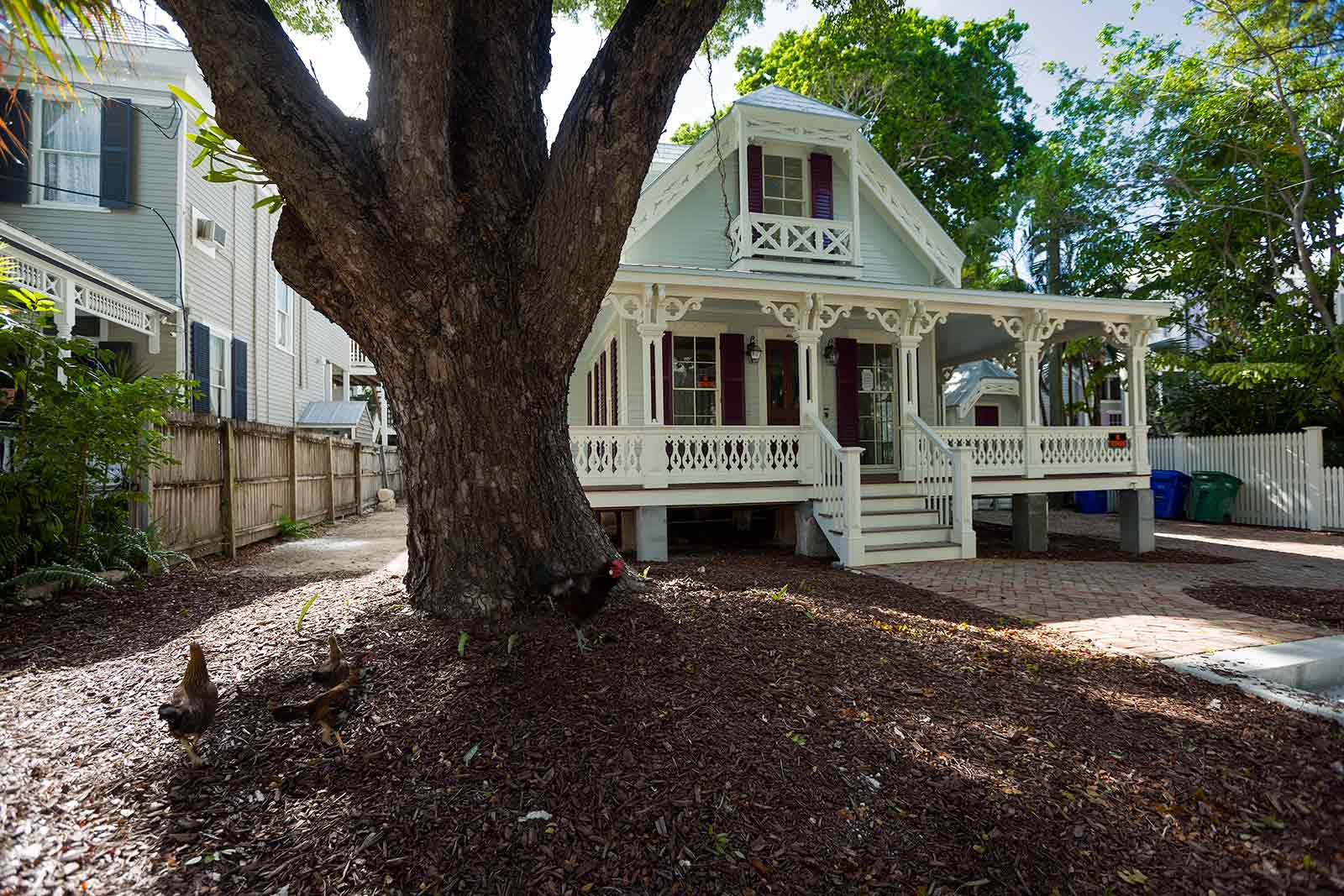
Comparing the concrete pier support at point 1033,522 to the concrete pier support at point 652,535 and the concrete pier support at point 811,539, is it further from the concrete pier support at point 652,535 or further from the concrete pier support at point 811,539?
the concrete pier support at point 652,535

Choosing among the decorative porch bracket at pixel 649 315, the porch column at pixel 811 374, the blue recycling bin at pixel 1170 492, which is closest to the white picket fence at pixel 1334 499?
the blue recycling bin at pixel 1170 492

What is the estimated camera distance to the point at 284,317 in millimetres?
17281

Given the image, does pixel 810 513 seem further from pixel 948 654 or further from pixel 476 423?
pixel 476 423

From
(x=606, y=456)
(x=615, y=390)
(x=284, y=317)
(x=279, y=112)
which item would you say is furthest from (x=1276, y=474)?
(x=284, y=317)

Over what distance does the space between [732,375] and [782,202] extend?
3.24 m

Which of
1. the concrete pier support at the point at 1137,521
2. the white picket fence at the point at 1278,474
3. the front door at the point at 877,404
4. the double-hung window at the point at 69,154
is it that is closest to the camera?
the concrete pier support at the point at 1137,521

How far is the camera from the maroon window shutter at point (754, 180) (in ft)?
38.7

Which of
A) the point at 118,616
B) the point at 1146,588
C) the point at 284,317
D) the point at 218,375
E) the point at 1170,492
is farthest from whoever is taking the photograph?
the point at 284,317

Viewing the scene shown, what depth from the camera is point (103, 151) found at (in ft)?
36.3

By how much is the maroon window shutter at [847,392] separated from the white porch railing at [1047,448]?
2044 mm

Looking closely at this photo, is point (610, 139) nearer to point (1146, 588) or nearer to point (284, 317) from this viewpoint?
point (1146, 588)

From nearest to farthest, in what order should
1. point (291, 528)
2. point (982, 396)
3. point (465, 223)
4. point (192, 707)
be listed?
point (192, 707)
point (465, 223)
point (291, 528)
point (982, 396)

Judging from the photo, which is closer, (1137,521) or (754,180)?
(1137,521)

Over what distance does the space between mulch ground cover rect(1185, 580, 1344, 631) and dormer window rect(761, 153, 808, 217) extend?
26.7 feet
